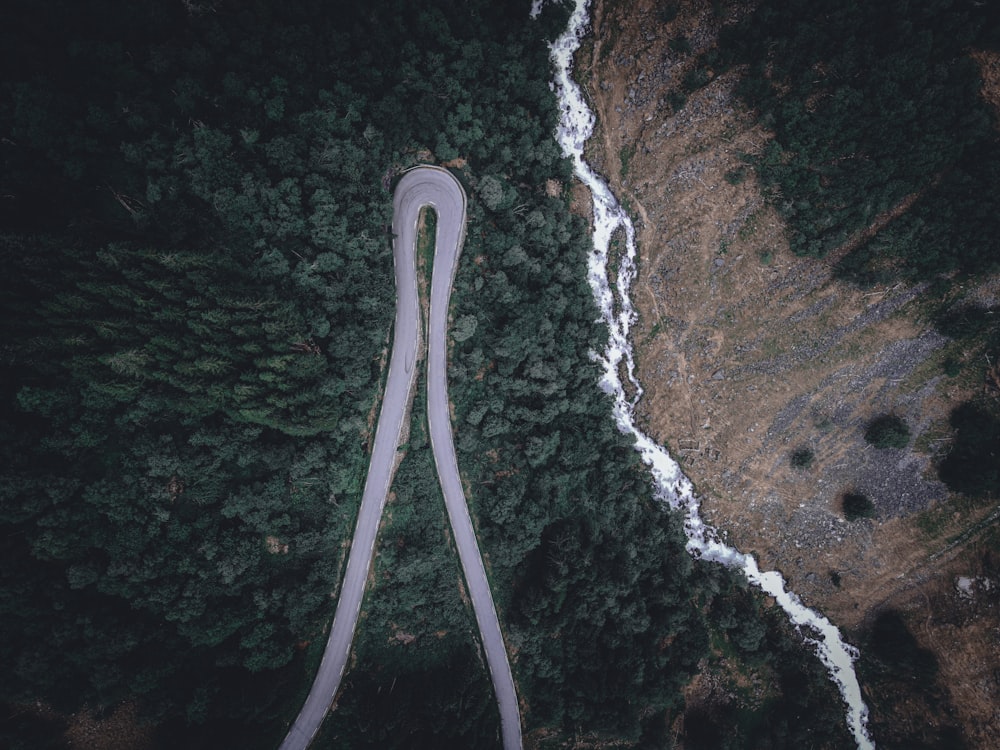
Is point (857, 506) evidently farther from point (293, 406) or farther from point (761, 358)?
point (293, 406)

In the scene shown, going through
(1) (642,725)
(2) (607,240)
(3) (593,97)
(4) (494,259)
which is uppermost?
(3) (593,97)

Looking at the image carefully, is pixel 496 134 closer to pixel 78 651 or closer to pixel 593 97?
pixel 593 97

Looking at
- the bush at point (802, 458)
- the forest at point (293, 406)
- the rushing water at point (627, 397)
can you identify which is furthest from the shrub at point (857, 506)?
the forest at point (293, 406)

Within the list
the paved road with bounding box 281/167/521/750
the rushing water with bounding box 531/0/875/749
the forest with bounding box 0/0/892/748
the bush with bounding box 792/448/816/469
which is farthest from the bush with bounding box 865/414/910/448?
the paved road with bounding box 281/167/521/750

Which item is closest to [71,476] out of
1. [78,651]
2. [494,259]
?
[78,651]

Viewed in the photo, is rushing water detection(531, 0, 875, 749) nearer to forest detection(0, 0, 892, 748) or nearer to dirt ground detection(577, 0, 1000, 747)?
dirt ground detection(577, 0, 1000, 747)

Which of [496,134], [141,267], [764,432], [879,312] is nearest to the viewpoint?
[141,267]

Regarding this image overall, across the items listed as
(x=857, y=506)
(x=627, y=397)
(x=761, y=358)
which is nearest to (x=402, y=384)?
(x=627, y=397)
